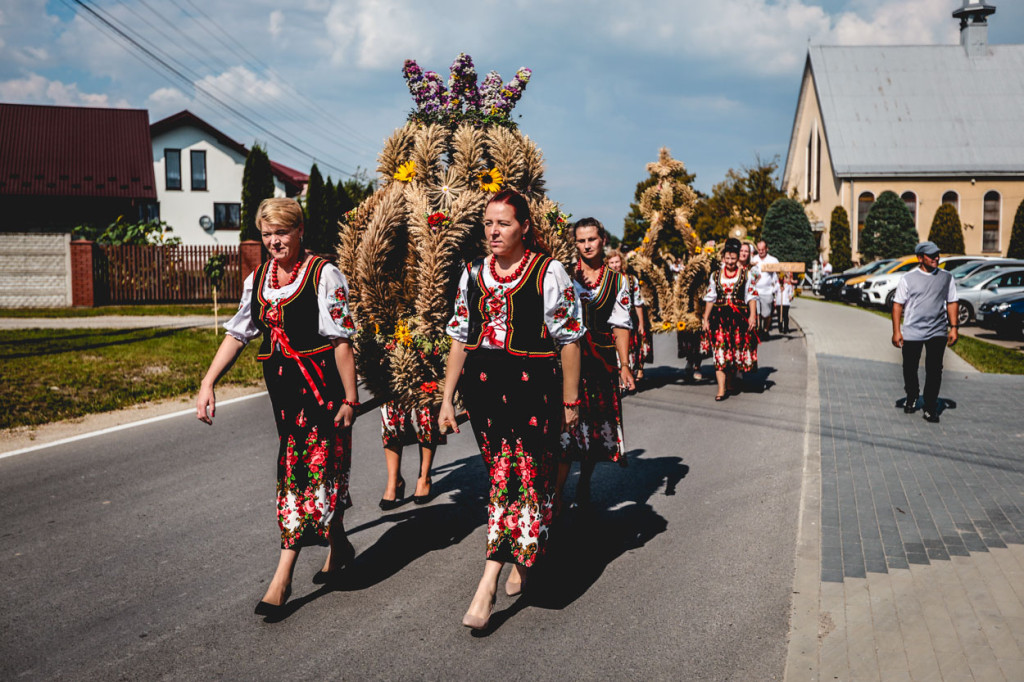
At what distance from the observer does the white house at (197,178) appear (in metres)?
45.2

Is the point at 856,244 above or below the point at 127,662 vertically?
above

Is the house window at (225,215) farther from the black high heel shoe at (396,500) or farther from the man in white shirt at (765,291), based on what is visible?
the black high heel shoe at (396,500)

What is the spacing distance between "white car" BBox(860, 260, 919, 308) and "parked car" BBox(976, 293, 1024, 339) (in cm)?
877

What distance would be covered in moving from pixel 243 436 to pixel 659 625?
5.93m

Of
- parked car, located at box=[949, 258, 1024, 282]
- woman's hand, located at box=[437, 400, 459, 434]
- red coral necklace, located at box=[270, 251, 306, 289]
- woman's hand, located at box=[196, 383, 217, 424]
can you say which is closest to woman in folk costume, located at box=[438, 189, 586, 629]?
woman's hand, located at box=[437, 400, 459, 434]

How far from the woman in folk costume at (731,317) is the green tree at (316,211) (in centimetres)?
2475

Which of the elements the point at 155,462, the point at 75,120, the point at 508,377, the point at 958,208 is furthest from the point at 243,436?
the point at 958,208

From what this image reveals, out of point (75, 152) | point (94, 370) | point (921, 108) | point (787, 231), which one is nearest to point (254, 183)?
point (75, 152)

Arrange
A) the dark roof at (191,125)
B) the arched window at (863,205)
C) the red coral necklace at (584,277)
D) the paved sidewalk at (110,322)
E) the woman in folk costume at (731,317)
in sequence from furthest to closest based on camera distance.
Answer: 1. the arched window at (863,205)
2. the dark roof at (191,125)
3. the paved sidewalk at (110,322)
4. the woman in folk costume at (731,317)
5. the red coral necklace at (584,277)

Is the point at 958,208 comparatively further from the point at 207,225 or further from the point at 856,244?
the point at 207,225

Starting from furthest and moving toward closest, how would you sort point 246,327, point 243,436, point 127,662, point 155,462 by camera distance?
point 243,436, point 155,462, point 246,327, point 127,662

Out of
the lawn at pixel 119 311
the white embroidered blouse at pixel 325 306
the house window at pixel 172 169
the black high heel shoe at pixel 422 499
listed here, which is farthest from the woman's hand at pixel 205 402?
the house window at pixel 172 169

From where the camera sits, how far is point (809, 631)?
420cm

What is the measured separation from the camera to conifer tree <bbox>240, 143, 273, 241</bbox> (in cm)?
3394
